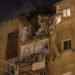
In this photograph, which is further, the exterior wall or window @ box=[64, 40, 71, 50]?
window @ box=[64, 40, 71, 50]

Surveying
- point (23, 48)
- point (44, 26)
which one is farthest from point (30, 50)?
point (44, 26)

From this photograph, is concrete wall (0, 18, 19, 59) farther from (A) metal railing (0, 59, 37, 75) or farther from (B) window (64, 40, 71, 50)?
(B) window (64, 40, 71, 50)

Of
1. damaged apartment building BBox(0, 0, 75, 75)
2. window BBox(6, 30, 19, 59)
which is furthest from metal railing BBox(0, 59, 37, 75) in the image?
window BBox(6, 30, 19, 59)

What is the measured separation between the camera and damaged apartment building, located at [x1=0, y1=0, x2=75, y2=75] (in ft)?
114

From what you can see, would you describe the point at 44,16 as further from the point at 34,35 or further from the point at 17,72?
the point at 17,72

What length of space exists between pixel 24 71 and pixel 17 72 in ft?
5.57

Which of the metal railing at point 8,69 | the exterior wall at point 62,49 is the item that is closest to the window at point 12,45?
the metal railing at point 8,69

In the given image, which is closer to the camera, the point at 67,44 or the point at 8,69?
the point at 67,44

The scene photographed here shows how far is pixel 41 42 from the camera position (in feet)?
129

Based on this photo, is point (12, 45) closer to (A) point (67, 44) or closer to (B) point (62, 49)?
(B) point (62, 49)

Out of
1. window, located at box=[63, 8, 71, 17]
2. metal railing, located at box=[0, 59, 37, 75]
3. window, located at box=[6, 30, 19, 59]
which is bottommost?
metal railing, located at box=[0, 59, 37, 75]

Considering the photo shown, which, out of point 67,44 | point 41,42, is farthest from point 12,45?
point 67,44

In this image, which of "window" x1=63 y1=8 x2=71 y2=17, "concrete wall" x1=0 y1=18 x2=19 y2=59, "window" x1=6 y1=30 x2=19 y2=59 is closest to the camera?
"window" x1=63 y1=8 x2=71 y2=17

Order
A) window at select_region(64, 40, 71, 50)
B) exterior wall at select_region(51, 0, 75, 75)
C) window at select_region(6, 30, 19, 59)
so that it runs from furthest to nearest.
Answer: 1. window at select_region(6, 30, 19, 59)
2. window at select_region(64, 40, 71, 50)
3. exterior wall at select_region(51, 0, 75, 75)
